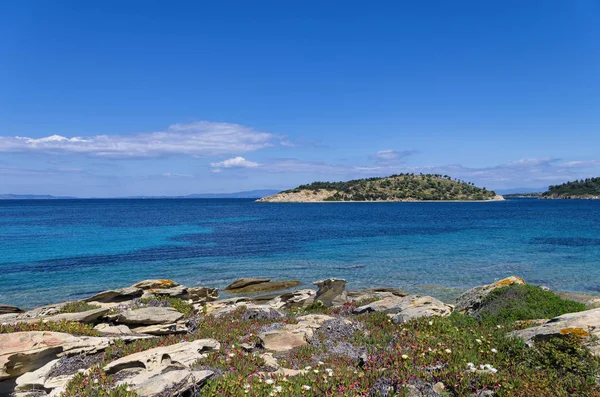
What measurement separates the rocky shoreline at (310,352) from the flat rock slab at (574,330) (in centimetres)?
3

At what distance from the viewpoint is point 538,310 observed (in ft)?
49.8

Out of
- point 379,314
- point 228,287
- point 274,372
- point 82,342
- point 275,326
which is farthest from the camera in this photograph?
point 228,287

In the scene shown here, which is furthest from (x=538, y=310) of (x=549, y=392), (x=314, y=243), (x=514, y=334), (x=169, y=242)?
(x=169, y=242)

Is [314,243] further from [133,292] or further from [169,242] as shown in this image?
[133,292]

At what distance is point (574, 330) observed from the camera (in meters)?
10.7

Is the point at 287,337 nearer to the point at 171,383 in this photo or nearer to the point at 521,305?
the point at 171,383

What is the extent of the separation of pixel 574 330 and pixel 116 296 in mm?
22831

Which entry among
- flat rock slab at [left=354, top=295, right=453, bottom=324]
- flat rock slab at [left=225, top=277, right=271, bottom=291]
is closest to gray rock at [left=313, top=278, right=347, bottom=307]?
flat rock slab at [left=354, top=295, right=453, bottom=324]

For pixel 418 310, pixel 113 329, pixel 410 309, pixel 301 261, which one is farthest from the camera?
pixel 301 261

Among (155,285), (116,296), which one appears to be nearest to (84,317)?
(116,296)

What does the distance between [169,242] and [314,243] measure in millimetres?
23474

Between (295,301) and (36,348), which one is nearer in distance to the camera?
(36,348)

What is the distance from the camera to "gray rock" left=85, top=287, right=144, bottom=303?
73.5ft

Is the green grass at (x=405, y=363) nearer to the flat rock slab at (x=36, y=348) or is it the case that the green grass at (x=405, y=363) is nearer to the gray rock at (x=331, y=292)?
the flat rock slab at (x=36, y=348)
